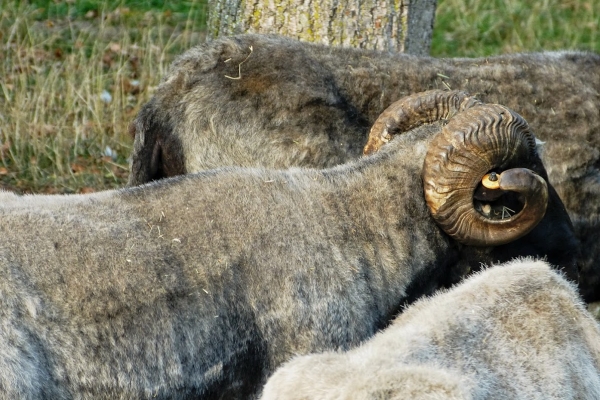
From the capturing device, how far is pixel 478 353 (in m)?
3.98

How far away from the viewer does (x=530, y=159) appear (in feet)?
19.1

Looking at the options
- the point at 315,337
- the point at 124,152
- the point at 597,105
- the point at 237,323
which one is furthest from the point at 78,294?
the point at 124,152

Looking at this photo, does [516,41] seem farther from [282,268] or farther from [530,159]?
[282,268]

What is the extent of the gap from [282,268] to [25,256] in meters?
1.25

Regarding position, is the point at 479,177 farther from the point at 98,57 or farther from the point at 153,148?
the point at 98,57

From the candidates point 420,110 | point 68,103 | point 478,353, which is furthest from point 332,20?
point 478,353

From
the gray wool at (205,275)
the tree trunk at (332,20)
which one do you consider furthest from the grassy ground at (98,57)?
the gray wool at (205,275)

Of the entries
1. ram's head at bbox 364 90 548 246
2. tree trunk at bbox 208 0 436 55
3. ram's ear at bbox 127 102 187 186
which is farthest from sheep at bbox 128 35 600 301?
ram's head at bbox 364 90 548 246

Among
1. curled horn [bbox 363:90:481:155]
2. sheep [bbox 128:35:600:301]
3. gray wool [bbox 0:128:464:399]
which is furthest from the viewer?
sheep [bbox 128:35:600:301]

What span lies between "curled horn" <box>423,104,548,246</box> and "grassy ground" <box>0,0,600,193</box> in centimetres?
434

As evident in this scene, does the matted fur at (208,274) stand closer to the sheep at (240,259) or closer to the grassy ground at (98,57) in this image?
the sheep at (240,259)

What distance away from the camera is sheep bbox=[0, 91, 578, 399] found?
4.44 m

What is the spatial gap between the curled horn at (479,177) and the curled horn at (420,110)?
304 mm

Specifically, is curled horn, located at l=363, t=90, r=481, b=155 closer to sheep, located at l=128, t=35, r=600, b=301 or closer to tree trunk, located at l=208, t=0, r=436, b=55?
sheep, located at l=128, t=35, r=600, b=301
